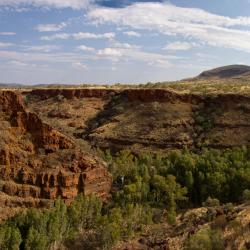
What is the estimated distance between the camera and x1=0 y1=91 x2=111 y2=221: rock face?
36.7 metres

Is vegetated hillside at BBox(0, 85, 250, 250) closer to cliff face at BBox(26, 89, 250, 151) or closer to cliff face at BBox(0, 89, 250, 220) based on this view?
cliff face at BBox(0, 89, 250, 220)

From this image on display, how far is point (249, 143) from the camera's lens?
220 feet

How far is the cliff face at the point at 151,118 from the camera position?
7294 centimetres

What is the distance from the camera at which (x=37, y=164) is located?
125ft

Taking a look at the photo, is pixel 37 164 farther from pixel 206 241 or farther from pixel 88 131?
pixel 88 131

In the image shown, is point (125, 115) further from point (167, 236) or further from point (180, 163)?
point (167, 236)

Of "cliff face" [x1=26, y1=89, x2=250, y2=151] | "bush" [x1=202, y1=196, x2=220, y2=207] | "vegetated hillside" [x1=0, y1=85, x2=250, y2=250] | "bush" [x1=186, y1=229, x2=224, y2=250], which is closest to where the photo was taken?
"bush" [x1=186, y1=229, x2=224, y2=250]

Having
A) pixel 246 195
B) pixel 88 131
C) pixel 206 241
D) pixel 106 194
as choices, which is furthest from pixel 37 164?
pixel 88 131

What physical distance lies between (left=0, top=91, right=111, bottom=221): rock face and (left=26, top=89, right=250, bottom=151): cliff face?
3092cm

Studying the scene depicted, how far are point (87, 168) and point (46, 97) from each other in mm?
65352

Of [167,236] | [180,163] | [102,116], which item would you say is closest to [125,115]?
[102,116]

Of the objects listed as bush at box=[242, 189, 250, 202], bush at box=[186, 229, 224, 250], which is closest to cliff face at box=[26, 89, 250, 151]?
bush at box=[242, 189, 250, 202]

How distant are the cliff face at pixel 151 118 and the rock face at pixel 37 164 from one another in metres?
30.9

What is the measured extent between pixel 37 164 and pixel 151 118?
43.5m
